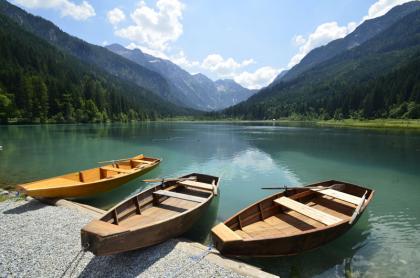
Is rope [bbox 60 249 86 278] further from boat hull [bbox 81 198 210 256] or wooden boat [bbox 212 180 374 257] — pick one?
wooden boat [bbox 212 180 374 257]

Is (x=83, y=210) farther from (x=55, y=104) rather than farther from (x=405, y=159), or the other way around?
(x=55, y=104)

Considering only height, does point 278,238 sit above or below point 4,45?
below

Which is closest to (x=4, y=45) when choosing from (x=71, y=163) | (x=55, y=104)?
(x=55, y=104)

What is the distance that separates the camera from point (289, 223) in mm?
11148

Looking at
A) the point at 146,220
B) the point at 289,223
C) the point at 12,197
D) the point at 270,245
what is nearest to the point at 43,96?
the point at 12,197

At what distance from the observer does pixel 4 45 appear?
150 m

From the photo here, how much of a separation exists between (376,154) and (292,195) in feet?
108

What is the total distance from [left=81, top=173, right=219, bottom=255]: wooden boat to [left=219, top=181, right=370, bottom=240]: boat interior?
6.79 feet

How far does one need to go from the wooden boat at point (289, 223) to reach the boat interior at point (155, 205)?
2344 millimetres

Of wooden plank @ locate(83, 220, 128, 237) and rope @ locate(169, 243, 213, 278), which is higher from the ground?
wooden plank @ locate(83, 220, 128, 237)

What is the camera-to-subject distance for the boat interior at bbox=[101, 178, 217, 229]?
34.9ft

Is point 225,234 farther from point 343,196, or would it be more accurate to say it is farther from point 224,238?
point 343,196

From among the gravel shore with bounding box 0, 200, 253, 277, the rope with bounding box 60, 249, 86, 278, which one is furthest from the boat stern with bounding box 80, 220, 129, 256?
the gravel shore with bounding box 0, 200, 253, 277

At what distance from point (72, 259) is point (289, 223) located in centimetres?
861
